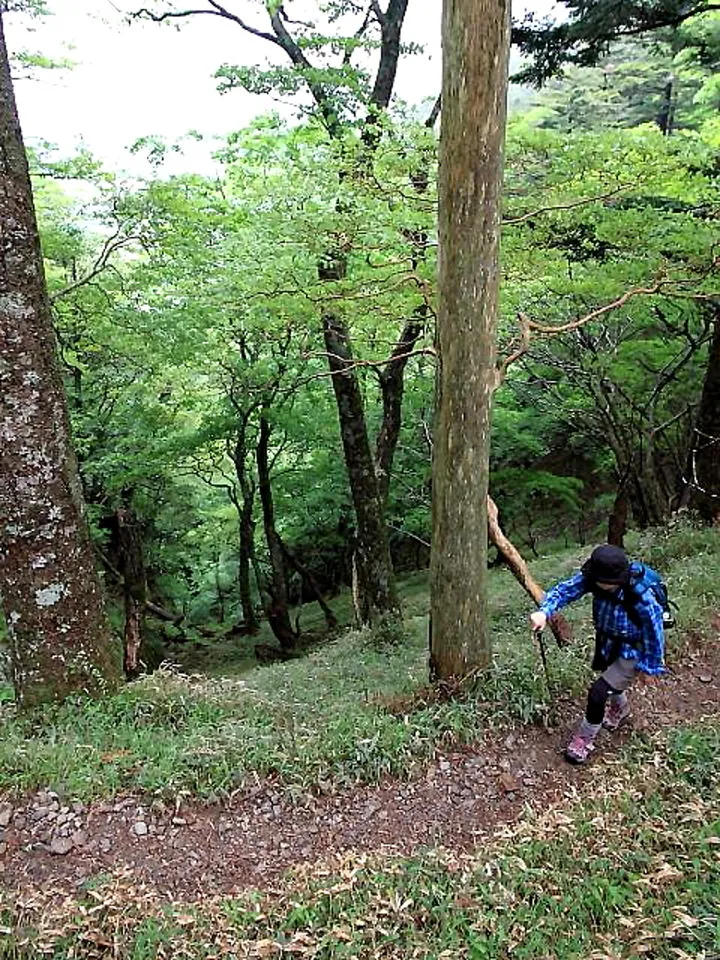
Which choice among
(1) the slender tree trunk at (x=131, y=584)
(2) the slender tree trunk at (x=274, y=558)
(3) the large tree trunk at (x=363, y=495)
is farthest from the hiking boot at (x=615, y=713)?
(2) the slender tree trunk at (x=274, y=558)

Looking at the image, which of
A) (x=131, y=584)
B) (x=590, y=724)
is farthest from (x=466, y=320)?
(x=131, y=584)

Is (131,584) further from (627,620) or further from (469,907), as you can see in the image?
(469,907)

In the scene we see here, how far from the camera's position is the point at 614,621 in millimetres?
4648

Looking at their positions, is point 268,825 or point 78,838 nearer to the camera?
point 78,838

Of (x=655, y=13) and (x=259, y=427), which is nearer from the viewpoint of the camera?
(x=655, y=13)

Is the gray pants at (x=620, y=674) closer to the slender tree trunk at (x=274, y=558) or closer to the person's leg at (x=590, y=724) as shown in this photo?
the person's leg at (x=590, y=724)

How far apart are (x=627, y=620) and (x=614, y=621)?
0.08m

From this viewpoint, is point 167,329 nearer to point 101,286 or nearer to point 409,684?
point 101,286

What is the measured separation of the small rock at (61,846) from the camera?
3924mm

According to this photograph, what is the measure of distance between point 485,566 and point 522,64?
6.64 m

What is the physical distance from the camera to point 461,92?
14.5ft

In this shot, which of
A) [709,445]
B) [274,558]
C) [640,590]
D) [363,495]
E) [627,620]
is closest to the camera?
[640,590]

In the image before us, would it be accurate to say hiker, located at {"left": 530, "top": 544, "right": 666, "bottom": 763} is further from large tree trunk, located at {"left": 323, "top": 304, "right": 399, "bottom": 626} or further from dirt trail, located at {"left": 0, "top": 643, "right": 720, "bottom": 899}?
large tree trunk, located at {"left": 323, "top": 304, "right": 399, "bottom": 626}

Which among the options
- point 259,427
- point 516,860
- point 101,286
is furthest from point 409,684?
point 259,427
